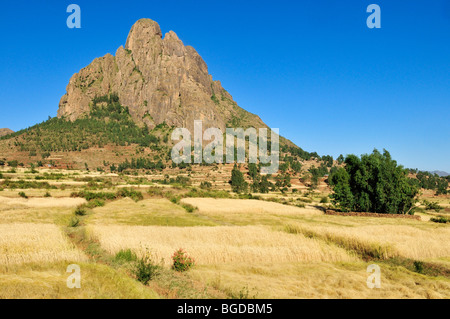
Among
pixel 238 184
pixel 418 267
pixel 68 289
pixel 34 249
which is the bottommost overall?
pixel 418 267

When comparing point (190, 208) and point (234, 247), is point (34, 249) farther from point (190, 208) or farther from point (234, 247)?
point (190, 208)

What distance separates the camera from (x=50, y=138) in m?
182

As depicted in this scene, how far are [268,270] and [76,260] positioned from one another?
11430 mm

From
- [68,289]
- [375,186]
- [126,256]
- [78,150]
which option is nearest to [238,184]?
[375,186]

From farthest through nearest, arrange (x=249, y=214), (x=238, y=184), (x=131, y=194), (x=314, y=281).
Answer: (x=238, y=184) < (x=131, y=194) < (x=249, y=214) < (x=314, y=281)

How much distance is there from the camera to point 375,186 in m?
51.8

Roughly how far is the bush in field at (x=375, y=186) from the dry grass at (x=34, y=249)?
4873 cm

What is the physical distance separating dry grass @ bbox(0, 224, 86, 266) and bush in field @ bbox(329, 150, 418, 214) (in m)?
48.7

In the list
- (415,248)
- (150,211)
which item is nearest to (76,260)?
(415,248)

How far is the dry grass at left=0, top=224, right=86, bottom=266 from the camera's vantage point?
15.8 metres

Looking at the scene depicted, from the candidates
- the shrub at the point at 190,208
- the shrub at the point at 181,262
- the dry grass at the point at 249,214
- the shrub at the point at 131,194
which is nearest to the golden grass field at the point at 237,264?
the shrub at the point at 181,262

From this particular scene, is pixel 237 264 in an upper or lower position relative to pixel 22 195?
lower

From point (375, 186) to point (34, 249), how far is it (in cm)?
5301

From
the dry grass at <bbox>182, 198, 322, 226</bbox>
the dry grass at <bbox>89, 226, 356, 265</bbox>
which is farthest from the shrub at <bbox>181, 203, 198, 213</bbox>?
the dry grass at <bbox>89, 226, 356, 265</bbox>
